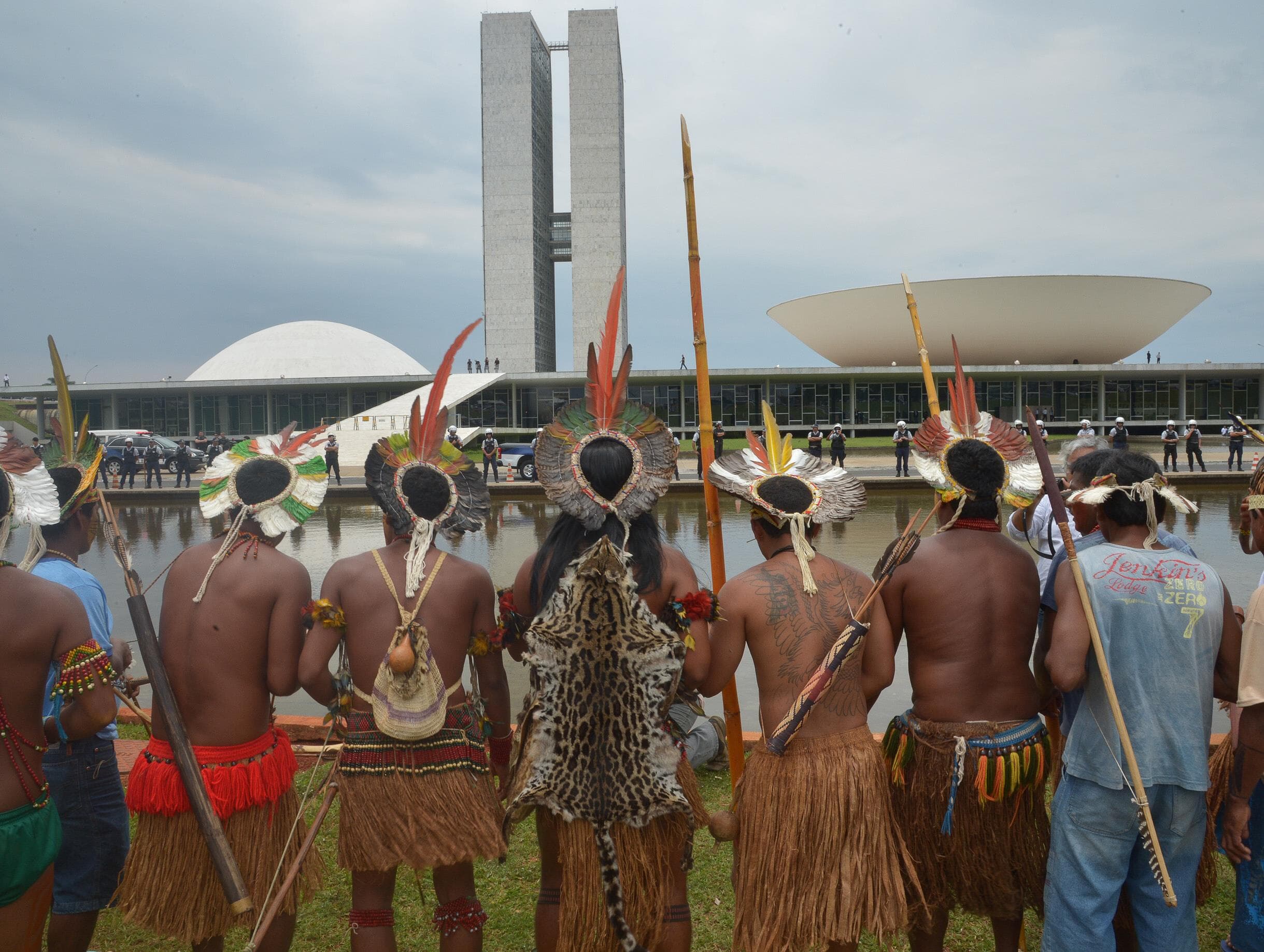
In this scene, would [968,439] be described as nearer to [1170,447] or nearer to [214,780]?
[214,780]

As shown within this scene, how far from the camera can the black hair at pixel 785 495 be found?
2850mm

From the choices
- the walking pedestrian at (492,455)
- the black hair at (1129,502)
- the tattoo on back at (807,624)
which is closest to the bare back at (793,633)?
the tattoo on back at (807,624)

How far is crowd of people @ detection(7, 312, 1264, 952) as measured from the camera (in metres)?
2.60

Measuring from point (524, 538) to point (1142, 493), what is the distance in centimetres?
1288

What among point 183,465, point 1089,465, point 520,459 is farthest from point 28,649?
point 183,465

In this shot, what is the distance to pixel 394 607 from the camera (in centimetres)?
287

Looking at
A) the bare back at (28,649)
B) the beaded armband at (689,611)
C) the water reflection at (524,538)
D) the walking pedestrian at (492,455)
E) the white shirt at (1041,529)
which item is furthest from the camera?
the walking pedestrian at (492,455)

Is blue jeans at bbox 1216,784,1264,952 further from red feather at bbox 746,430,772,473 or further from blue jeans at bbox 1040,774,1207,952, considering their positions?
red feather at bbox 746,430,772,473

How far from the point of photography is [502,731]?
3082 millimetres

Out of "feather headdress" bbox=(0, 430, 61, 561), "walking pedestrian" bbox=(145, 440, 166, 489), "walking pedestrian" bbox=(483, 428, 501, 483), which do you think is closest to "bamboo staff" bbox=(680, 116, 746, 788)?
"feather headdress" bbox=(0, 430, 61, 561)

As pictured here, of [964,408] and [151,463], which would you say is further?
[151,463]

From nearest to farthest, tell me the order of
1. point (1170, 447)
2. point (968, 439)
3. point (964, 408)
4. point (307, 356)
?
point (968, 439), point (964, 408), point (1170, 447), point (307, 356)

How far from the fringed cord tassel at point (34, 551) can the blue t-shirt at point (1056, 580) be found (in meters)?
3.55

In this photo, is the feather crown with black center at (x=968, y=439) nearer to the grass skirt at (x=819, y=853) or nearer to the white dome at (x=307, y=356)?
the grass skirt at (x=819, y=853)
